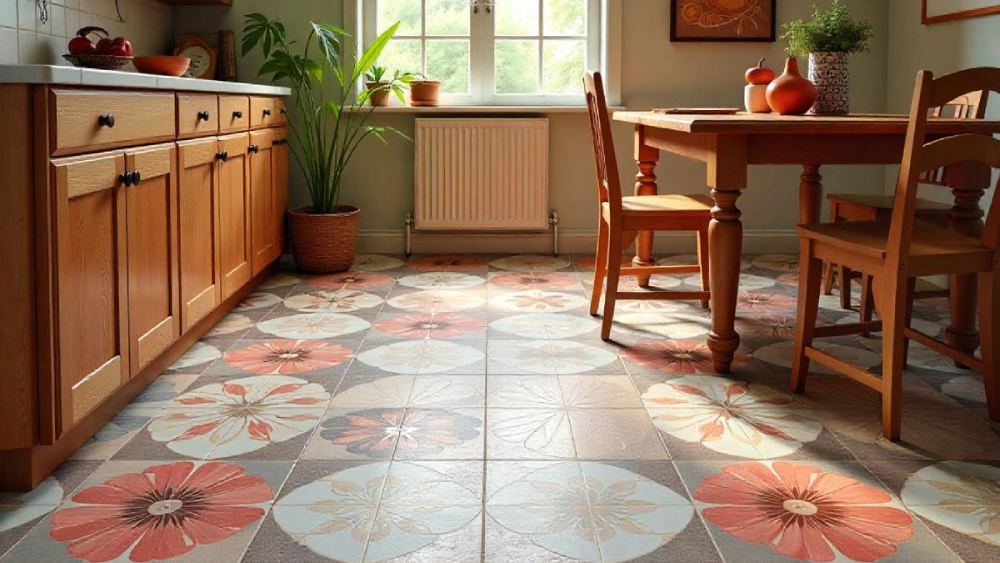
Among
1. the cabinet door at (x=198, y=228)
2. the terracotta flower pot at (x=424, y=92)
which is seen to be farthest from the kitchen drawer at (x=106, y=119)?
the terracotta flower pot at (x=424, y=92)

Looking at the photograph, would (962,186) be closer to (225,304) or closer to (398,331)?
(398,331)

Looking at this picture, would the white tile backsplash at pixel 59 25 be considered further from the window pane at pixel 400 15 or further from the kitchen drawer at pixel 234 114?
the window pane at pixel 400 15

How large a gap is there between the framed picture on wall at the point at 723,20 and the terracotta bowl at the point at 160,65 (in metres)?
2.53

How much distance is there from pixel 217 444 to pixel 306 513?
1.57ft

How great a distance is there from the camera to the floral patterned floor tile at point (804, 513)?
5.47ft

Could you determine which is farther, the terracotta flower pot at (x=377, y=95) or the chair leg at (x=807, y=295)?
the terracotta flower pot at (x=377, y=95)

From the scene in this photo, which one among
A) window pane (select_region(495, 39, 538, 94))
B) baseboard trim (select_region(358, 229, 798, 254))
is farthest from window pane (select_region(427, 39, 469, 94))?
baseboard trim (select_region(358, 229, 798, 254))

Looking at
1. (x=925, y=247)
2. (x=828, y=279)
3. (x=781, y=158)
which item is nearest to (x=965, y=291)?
(x=925, y=247)

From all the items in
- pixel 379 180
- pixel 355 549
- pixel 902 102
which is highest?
pixel 902 102

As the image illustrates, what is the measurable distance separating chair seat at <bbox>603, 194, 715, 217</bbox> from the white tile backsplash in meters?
1.96

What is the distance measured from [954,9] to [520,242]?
2289 millimetres

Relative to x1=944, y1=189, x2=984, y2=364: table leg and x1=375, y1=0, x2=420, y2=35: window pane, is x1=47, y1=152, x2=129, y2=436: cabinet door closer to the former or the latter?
x1=944, y1=189, x2=984, y2=364: table leg

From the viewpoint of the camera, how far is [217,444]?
219 centimetres

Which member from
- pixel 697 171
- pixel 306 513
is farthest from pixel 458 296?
pixel 306 513
